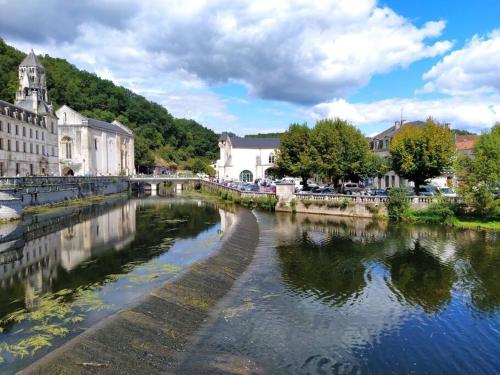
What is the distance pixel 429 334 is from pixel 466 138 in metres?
57.9

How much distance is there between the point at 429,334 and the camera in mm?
13461

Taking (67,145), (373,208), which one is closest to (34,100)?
(67,145)

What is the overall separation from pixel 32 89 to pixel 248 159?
47165 millimetres

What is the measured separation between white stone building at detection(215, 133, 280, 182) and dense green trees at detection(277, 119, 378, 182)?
38323 millimetres

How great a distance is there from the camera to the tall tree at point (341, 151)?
4984cm

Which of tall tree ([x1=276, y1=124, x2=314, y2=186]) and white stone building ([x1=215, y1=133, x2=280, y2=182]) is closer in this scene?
tall tree ([x1=276, y1=124, x2=314, y2=186])

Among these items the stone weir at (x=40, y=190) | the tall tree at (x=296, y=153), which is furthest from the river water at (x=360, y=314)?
the tall tree at (x=296, y=153)

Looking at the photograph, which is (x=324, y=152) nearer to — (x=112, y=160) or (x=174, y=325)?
(x=174, y=325)

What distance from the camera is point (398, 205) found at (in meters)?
40.2

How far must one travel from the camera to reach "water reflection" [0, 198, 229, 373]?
1318 cm

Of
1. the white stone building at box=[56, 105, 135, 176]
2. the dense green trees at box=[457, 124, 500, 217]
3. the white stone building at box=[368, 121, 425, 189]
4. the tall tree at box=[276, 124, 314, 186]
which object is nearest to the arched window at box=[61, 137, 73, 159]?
the white stone building at box=[56, 105, 135, 176]

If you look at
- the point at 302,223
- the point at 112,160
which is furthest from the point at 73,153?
the point at 302,223

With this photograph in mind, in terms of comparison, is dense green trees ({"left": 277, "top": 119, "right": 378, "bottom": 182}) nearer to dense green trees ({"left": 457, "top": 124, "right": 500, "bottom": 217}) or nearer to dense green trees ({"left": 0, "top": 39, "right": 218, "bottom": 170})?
dense green trees ({"left": 457, "top": 124, "right": 500, "bottom": 217})

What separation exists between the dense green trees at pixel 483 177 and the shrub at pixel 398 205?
5.18 m
